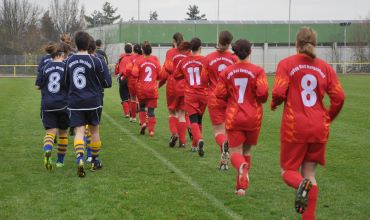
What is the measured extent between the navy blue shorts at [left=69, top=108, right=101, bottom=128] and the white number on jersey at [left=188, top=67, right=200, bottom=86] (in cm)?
206

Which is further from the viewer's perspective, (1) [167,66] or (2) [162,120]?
(2) [162,120]

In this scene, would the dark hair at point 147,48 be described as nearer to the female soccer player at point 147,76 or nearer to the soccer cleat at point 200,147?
the female soccer player at point 147,76

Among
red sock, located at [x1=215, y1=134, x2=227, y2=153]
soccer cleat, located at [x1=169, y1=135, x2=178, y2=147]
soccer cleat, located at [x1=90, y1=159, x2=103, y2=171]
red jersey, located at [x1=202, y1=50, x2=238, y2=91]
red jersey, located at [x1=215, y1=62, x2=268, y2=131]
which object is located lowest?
soccer cleat, located at [x1=90, y1=159, x2=103, y2=171]

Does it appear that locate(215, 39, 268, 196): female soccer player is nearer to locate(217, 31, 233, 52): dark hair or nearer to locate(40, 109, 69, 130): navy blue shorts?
locate(217, 31, 233, 52): dark hair

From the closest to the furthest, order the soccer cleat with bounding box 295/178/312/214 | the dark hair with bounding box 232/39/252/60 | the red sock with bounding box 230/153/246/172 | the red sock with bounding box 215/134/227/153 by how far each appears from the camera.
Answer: the soccer cleat with bounding box 295/178/312/214, the red sock with bounding box 230/153/246/172, the dark hair with bounding box 232/39/252/60, the red sock with bounding box 215/134/227/153

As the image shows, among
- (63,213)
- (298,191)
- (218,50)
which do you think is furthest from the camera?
(218,50)

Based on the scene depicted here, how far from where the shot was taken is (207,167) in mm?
9133

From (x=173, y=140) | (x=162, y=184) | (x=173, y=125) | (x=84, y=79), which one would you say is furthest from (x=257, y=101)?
(x=173, y=125)

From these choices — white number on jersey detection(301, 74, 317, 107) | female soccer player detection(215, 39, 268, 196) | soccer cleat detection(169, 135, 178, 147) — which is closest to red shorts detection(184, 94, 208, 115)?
soccer cleat detection(169, 135, 178, 147)

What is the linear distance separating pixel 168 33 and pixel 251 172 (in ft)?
172

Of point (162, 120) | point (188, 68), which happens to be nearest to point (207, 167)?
point (188, 68)

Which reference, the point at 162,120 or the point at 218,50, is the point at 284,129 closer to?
the point at 218,50

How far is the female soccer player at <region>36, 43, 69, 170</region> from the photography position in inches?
347

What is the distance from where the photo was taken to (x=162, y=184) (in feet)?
25.9
